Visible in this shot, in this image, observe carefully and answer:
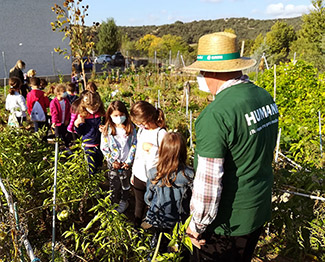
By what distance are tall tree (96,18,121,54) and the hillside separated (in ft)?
120

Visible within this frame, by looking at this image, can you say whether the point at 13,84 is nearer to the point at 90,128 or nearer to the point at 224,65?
the point at 90,128

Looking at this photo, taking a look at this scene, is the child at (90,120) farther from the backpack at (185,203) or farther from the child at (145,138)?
the backpack at (185,203)

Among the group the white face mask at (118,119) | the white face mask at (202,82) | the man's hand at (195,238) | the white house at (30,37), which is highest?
the white house at (30,37)

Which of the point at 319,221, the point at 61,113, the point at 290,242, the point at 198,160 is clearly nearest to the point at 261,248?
the point at 290,242

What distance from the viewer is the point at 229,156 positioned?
4.91ft

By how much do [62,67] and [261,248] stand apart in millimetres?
17284

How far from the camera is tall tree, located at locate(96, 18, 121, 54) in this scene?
30.9 meters

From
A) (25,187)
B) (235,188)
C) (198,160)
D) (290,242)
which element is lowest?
(290,242)

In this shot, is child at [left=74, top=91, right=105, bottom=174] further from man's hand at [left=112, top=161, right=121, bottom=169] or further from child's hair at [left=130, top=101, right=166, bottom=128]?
child's hair at [left=130, top=101, right=166, bottom=128]

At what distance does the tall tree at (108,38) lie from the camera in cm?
3089

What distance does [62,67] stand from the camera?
57.1 feet

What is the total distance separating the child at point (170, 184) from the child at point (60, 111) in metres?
3.01

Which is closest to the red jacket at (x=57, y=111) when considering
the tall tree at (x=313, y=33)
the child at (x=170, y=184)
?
the child at (x=170, y=184)

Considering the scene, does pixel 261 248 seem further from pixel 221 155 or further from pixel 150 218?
pixel 221 155
